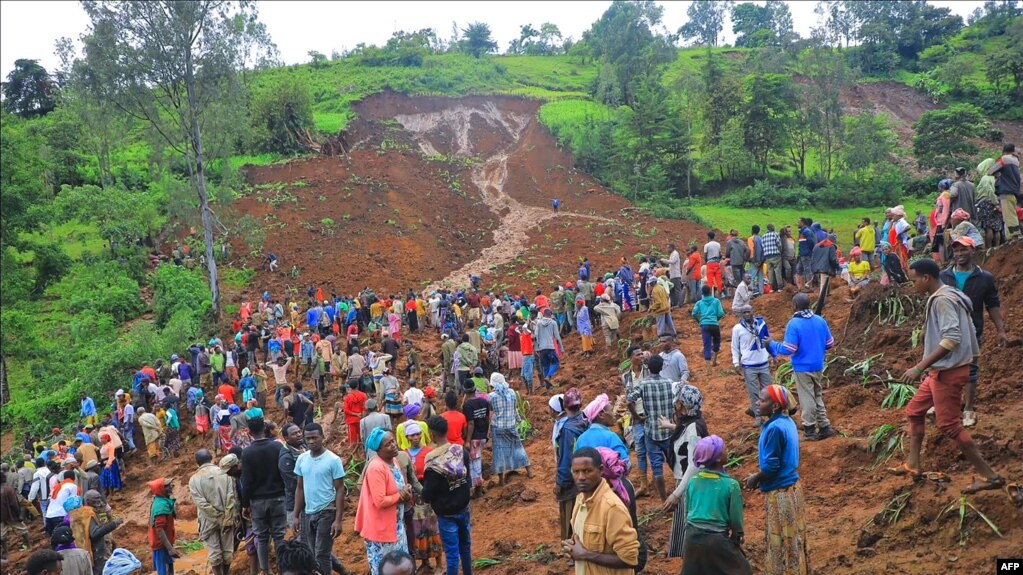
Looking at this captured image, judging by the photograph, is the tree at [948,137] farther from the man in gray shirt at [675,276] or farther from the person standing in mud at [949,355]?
the person standing in mud at [949,355]

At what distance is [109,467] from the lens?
46.3 ft

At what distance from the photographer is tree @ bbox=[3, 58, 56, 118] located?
46375 mm

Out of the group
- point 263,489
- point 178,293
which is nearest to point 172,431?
point 263,489

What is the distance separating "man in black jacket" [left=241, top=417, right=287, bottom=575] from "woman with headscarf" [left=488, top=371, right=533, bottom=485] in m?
2.81

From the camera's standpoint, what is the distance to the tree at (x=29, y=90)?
4638cm

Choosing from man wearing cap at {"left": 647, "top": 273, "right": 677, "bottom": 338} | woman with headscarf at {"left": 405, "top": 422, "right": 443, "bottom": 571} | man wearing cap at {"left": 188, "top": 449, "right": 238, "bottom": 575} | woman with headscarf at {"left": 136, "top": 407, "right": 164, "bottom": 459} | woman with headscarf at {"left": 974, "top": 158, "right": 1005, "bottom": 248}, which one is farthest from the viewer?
woman with headscarf at {"left": 136, "top": 407, "right": 164, "bottom": 459}

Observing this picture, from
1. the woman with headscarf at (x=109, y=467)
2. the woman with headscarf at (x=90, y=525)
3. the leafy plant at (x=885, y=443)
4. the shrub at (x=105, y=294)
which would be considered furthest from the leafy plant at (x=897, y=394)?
the shrub at (x=105, y=294)

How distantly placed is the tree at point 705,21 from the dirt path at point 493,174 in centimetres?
6109

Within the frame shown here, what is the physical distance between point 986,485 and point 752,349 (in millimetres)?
3218

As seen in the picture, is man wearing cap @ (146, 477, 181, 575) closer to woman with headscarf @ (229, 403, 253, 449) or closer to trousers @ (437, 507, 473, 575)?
woman with headscarf @ (229, 403, 253, 449)

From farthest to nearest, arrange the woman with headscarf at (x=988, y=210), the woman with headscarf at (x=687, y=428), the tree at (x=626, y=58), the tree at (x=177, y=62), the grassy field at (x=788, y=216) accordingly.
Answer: the tree at (x=626, y=58), the grassy field at (x=788, y=216), the tree at (x=177, y=62), the woman with headscarf at (x=988, y=210), the woman with headscarf at (x=687, y=428)

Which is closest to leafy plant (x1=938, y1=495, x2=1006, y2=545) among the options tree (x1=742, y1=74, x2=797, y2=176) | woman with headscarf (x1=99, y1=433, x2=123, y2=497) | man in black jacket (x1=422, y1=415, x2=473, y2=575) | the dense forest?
man in black jacket (x1=422, y1=415, x2=473, y2=575)

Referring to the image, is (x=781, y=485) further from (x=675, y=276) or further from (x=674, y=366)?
(x=675, y=276)

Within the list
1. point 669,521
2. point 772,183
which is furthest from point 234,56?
point 772,183
